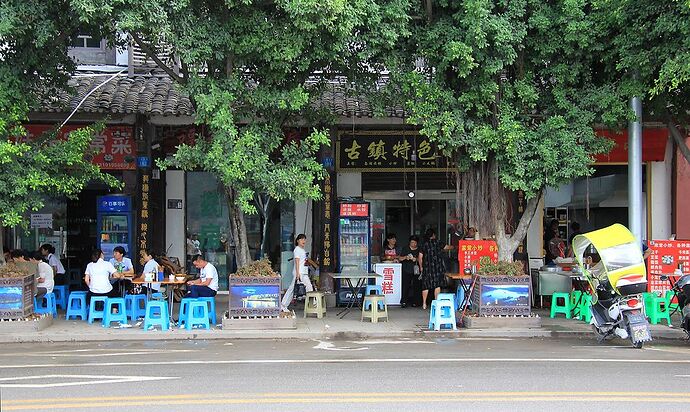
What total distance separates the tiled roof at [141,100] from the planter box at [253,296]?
364cm

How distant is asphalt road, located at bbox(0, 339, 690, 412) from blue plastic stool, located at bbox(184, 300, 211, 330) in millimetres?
1072

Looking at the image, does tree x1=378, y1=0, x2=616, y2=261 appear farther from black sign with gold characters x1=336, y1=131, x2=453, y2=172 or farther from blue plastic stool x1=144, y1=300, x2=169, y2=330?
blue plastic stool x1=144, y1=300, x2=169, y2=330

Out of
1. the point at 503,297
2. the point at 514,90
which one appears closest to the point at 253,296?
the point at 503,297

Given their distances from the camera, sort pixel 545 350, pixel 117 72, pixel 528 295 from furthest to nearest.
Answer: pixel 117 72 → pixel 528 295 → pixel 545 350

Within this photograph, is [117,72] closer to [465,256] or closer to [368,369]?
[465,256]

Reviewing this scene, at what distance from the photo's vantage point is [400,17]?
1287 centimetres

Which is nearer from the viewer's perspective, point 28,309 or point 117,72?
point 28,309

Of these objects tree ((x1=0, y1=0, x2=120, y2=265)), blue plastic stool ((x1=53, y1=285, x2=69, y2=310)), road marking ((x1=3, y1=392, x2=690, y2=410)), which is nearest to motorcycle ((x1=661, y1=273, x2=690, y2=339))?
road marking ((x1=3, y1=392, x2=690, y2=410))

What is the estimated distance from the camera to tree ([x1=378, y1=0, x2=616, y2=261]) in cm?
1312

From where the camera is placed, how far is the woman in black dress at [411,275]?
678 inches

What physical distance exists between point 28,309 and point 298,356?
5.47 meters

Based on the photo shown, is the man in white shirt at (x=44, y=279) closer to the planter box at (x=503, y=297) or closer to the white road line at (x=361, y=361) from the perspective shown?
the white road line at (x=361, y=361)

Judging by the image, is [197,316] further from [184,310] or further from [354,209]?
[354,209]

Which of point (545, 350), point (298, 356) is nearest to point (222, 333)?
point (298, 356)
